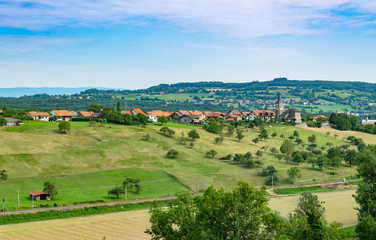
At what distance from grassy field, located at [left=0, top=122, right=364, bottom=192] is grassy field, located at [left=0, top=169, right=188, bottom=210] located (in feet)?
6.45

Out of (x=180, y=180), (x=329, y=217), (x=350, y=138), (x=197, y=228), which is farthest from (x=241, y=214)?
(x=350, y=138)

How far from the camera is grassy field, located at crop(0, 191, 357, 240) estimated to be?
36.1 meters

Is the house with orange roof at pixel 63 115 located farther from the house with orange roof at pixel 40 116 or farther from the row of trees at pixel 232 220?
the row of trees at pixel 232 220

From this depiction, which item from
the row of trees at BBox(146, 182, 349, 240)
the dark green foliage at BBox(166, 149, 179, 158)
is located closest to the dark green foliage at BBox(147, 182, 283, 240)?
the row of trees at BBox(146, 182, 349, 240)

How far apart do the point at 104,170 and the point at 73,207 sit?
1718cm

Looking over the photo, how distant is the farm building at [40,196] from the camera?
47.7 meters

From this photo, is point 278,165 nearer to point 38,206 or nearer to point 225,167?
point 225,167

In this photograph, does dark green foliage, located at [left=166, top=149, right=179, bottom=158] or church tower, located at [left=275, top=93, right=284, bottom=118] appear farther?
church tower, located at [left=275, top=93, right=284, bottom=118]

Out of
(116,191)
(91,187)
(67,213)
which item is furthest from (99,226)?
(91,187)

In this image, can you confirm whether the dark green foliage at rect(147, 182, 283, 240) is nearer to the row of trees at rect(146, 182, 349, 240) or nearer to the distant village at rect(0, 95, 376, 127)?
the row of trees at rect(146, 182, 349, 240)

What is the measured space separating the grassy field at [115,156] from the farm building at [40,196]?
7862mm

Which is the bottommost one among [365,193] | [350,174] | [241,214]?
[350,174]

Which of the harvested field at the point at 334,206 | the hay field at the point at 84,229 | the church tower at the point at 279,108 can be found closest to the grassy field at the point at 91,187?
the hay field at the point at 84,229

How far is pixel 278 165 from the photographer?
7419cm
